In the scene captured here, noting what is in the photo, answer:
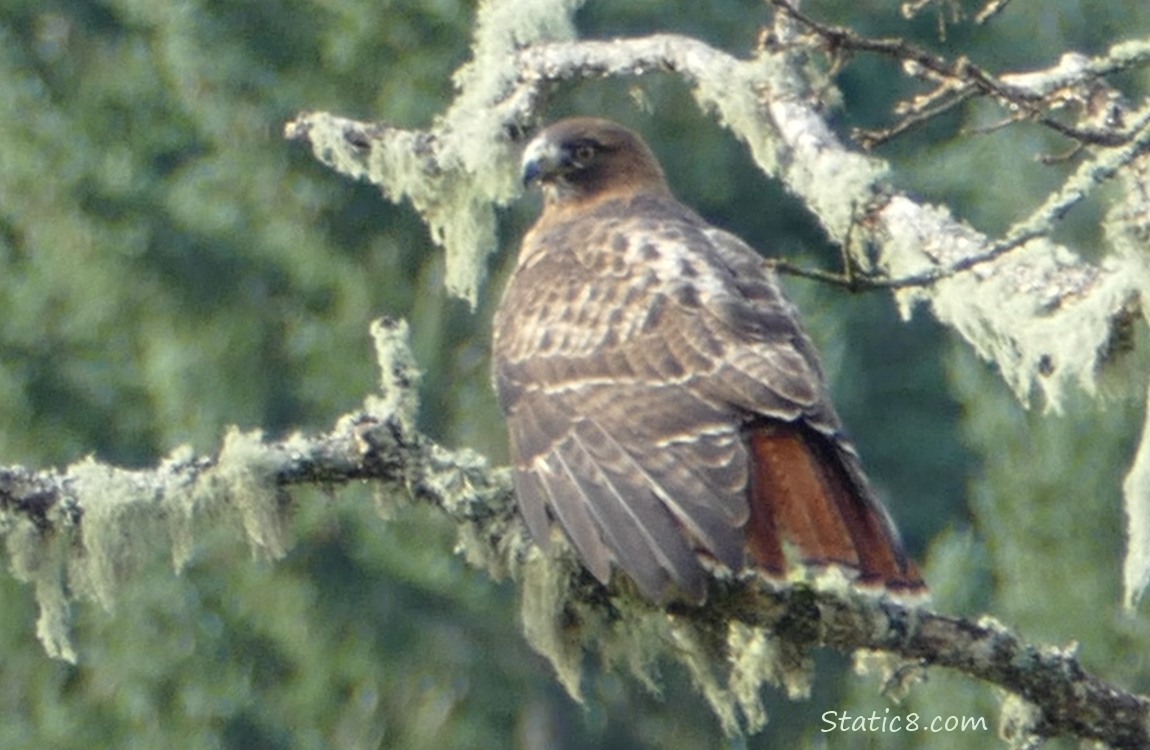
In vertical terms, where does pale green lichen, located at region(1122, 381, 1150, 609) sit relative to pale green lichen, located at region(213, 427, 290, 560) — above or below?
above

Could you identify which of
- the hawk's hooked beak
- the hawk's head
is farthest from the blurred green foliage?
the hawk's hooked beak

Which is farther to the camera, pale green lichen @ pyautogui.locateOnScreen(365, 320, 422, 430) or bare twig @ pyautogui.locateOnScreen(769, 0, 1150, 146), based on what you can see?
pale green lichen @ pyautogui.locateOnScreen(365, 320, 422, 430)

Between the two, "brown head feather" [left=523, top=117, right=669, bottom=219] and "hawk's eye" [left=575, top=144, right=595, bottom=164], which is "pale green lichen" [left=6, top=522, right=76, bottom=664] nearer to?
"brown head feather" [left=523, top=117, right=669, bottom=219]

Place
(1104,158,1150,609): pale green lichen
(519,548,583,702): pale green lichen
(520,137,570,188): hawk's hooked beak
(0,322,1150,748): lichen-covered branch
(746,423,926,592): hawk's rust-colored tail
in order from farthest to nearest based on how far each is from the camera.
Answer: (520,137,570,188): hawk's hooked beak, (519,548,583,702): pale green lichen, (746,423,926,592): hawk's rust-colored tail, (0,322,1150,748): lichen-covered branch, (1104,158,1150,609): pale green lichen

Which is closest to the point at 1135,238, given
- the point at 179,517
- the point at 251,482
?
the point at 251,482

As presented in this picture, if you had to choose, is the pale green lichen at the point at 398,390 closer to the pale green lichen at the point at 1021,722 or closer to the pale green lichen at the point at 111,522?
the pale green lichen at the point at 111,522

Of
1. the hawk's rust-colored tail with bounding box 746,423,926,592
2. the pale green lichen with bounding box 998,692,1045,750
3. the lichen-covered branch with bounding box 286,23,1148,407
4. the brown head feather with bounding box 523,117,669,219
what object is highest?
the brown head feather with bounding box 523,117,669,219

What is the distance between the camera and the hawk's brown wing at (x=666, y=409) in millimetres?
5520

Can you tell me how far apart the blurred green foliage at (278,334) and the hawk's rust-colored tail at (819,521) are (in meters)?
11.3

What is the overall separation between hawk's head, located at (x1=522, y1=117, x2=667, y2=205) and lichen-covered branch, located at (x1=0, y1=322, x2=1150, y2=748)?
1.90 metres

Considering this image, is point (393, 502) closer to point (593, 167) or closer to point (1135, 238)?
point (1135, 238)

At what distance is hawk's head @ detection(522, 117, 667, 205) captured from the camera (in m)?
7.39

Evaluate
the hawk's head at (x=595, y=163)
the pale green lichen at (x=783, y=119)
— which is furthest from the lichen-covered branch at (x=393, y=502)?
the hawk's head at (x=595, y=163)

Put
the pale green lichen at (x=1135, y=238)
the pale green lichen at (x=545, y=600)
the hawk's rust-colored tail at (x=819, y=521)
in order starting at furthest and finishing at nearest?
1. the pale green lichen at (x=545, y=600)
2. the hawk's rust-colored tail at (x=819, y=521)
3. the pale green lichen at (x=1135, y=238)
